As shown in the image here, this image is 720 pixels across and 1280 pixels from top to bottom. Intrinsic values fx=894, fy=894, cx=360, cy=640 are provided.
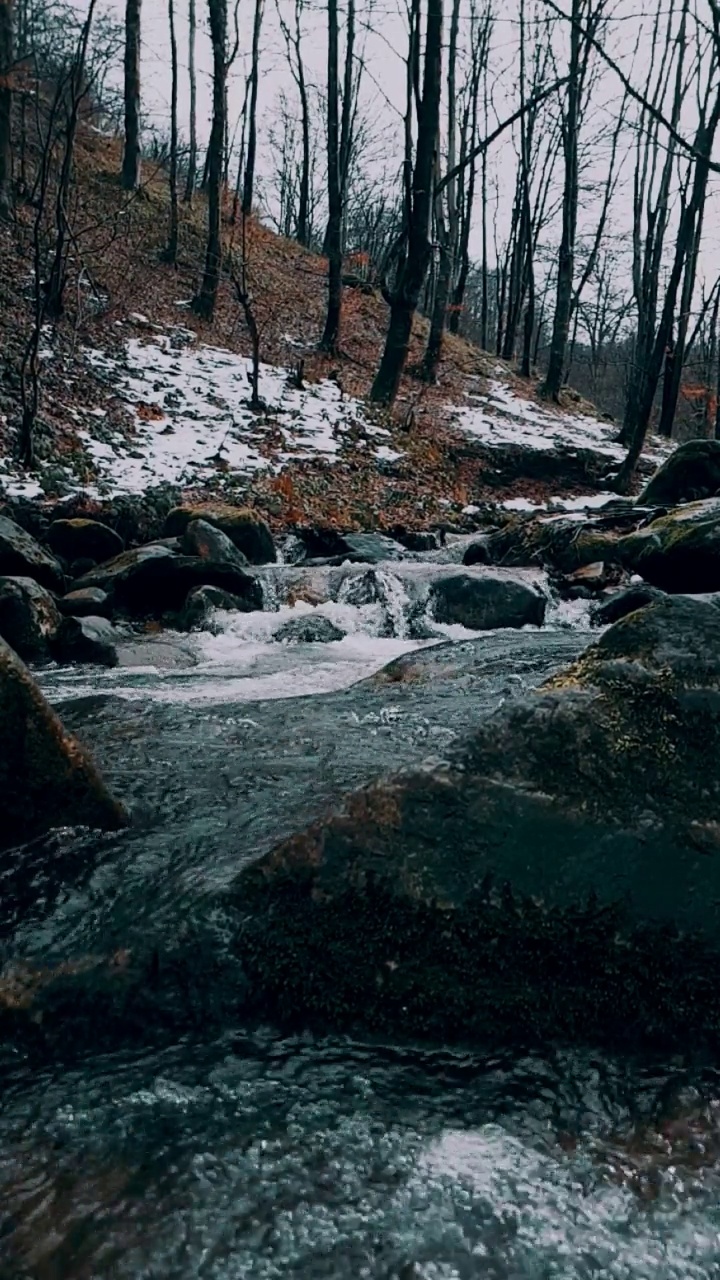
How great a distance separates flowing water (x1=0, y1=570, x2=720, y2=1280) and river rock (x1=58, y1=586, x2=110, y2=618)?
5.11m

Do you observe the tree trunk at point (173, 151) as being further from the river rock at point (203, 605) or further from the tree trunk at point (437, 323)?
the river rock at point (203, 605)

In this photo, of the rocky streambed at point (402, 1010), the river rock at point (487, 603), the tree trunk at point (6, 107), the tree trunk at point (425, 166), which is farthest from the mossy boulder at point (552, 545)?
the tree trunk at point (6, 107)

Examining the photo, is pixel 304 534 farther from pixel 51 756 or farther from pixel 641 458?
pixel 641 458

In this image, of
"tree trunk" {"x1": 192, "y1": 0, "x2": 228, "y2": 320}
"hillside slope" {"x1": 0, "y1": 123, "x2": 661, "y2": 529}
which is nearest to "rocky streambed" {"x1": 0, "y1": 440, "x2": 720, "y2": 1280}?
"hillside slope" {"x1": 0, "y1": 123, "x2": 661, "y2": 529}

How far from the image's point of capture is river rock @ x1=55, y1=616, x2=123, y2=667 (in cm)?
672

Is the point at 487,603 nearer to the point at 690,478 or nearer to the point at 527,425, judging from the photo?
the point at 690,478

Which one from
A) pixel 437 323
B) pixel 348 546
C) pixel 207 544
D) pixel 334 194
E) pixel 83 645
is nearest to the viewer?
pixel 83 645

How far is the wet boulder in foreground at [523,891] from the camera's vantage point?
2.23m

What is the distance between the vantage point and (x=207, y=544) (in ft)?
30.3

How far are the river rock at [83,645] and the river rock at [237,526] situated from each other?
3296 mm

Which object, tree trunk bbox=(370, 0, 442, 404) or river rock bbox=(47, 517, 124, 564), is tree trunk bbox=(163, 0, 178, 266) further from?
river rock bbox=(47, 517, 124, 564)

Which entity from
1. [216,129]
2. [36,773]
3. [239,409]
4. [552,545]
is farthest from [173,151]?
[36,773]

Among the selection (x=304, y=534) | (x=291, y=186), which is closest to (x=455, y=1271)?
(x=304, y=534)

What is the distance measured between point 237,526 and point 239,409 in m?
5.28
